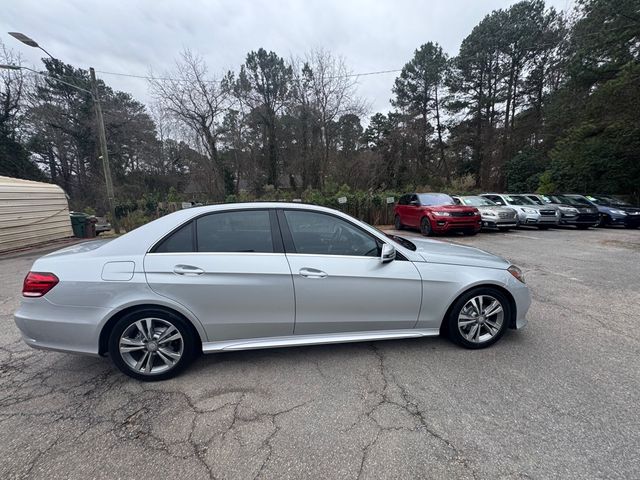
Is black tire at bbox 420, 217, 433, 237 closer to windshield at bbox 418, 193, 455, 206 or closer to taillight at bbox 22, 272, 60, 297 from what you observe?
windshield at bbox 418, 193, 455, 206

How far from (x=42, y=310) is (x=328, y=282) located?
239 centimetres

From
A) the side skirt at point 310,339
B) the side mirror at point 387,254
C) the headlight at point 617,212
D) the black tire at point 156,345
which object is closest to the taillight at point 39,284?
the black tire at point 156,345

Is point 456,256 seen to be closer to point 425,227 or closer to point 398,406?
point 398,406

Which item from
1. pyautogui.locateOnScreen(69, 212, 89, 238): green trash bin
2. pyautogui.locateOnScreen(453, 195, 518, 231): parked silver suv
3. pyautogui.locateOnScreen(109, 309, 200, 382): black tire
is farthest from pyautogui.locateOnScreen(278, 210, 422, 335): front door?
pyautogui.locateOnScreen(69, 212, 89, 238): green trash bin

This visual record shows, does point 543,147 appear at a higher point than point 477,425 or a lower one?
higher

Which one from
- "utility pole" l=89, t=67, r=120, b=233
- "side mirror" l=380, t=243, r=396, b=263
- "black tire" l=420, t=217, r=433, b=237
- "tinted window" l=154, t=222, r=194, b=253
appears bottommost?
"black tire" l=420, t=217, r=433, b=237

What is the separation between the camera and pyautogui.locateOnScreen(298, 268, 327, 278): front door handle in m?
2.45

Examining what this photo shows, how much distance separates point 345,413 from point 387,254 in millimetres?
1328

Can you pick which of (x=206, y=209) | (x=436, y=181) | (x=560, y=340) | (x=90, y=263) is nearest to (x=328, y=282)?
(x=206, y=209)

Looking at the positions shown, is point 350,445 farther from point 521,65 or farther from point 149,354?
point 521,65

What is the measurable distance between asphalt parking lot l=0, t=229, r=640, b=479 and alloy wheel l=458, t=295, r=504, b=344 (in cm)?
16

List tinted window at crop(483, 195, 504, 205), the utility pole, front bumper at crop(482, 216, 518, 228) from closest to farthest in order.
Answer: the utility pole, front bumper at crop(482, 216, 518, 228), tinted window at crop(483, 195, 504, 205)

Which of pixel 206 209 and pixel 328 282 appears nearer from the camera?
pixel 328 282

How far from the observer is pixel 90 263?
2314 mm
